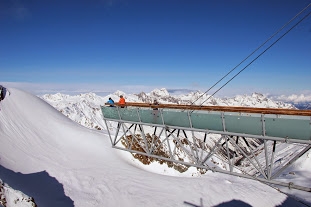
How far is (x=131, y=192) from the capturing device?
25734 millimetres

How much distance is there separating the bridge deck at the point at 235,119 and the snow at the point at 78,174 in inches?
445

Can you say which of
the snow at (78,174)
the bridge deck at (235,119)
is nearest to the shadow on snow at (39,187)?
the snow at (78,174)

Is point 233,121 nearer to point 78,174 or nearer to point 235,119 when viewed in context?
point 235,119

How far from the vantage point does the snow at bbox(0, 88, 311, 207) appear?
22.4 metres

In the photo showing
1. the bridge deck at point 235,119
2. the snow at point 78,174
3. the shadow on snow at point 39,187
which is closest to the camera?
the bridge deck at point 235,119

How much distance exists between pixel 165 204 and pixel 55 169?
12801mm

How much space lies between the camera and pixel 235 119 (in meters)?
12.5

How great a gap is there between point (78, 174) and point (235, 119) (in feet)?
67.1

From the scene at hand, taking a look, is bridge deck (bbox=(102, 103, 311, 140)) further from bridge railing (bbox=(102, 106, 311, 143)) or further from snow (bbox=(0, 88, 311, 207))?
snow (bbox=(0, 88, 311, 207))

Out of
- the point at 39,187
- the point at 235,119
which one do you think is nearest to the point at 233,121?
the point at 235,119

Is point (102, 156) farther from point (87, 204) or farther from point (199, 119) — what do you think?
point (199, 119)

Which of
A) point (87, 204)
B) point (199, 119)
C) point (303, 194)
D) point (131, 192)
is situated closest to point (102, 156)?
point (131, 192)

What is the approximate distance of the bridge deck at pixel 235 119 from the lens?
35.3 ft

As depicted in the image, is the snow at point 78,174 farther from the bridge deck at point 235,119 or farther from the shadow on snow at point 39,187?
the bridge deck at point 235,119
